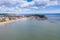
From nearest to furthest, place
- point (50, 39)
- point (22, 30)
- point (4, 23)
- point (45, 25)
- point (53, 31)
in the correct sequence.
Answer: point (50, 39) → point (53, 31) → point (22, 30) → point (45, 25) → point (4, 23)

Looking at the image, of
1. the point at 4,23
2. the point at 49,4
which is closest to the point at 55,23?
the point at 49,4

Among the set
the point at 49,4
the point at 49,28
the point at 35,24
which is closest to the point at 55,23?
the point at 49,28

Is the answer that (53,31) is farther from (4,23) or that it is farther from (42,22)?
(4,23)

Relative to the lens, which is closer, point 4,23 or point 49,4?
point 49,4

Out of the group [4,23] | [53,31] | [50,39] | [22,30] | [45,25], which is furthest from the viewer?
[4,23]

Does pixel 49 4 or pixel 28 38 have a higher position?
pixel 49 4

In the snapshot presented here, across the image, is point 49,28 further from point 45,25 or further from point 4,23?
point 4,23
